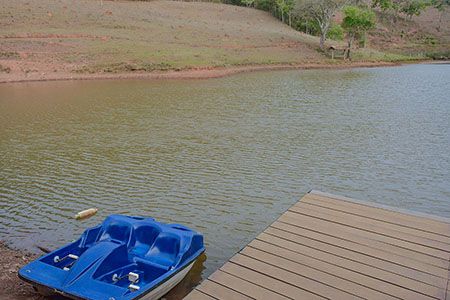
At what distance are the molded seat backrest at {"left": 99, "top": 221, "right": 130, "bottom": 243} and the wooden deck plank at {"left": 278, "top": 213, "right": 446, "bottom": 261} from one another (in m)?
3.26

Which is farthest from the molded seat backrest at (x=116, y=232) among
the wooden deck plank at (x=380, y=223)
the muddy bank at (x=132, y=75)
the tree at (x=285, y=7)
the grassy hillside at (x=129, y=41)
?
the tree at (x=285, y=7)

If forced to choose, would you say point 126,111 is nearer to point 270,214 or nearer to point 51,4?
point 270,214

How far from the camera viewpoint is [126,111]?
23516mm

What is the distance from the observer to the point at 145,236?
7453mm

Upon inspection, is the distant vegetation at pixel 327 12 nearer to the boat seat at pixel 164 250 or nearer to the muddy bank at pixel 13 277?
the boat seat at pixel 164 250

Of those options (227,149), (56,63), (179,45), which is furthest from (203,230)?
(179,45)

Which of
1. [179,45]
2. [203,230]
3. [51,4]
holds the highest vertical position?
[51,4]

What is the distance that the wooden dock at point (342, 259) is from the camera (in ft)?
17.0

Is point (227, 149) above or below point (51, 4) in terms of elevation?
below

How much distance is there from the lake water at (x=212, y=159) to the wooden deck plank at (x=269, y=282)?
1.80m

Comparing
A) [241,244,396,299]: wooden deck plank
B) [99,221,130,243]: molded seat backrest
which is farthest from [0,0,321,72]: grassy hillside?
[241,244,396,299]: wooden deck plank

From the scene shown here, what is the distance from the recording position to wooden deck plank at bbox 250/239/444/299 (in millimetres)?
5129

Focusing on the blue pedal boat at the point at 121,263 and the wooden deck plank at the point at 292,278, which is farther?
the blue pedal boat at the point at 121,263

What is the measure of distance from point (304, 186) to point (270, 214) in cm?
218
